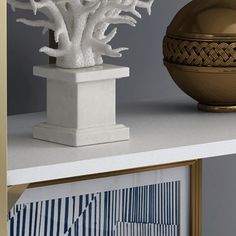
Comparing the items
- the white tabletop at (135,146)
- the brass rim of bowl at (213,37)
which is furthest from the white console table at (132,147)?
the brass rim of bowl at (213,37)

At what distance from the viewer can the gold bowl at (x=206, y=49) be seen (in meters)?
1.38

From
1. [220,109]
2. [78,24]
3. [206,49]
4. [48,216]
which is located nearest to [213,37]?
[206,49]

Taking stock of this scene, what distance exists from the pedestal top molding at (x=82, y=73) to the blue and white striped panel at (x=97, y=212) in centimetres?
21

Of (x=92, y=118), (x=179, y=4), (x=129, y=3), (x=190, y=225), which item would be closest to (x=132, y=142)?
(x=92, y=118)

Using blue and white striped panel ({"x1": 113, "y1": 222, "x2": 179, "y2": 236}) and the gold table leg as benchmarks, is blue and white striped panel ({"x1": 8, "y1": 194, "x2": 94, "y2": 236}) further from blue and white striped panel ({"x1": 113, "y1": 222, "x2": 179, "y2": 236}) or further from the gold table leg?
the gold table leg

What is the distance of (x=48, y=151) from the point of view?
1173 mm

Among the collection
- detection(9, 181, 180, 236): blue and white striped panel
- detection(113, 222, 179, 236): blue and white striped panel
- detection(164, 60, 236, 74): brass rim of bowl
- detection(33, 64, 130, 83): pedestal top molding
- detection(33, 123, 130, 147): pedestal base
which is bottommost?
detection(113, 222, 179, 236): blue and white striped panel

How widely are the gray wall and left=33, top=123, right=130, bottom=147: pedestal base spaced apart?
320mm

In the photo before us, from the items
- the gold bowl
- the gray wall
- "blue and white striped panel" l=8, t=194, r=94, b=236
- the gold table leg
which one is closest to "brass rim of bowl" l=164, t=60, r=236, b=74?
the gold bowl

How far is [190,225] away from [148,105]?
22cm

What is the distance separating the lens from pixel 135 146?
3.96 feet

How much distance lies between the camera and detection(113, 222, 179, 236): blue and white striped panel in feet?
4.72

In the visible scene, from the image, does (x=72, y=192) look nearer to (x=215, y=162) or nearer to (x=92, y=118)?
(x=92, y=118)

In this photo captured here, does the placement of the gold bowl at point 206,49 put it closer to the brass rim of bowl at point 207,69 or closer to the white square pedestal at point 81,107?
the brass rim of bowl at point 207,69
